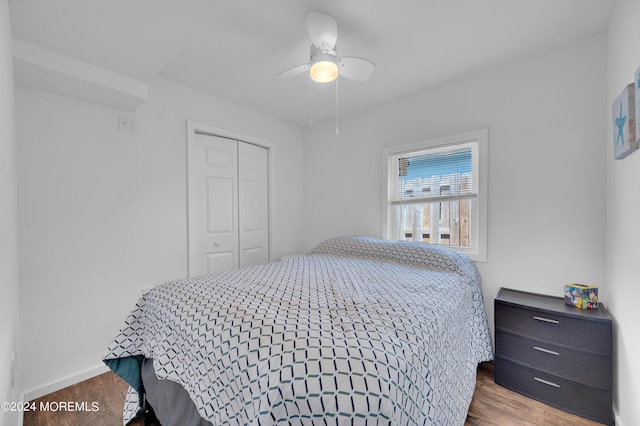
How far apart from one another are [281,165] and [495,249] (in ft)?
8.20

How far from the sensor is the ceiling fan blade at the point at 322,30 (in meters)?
1.61

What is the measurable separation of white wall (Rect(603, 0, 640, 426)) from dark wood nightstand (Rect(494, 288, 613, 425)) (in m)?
0.08

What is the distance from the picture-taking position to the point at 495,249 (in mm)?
2293

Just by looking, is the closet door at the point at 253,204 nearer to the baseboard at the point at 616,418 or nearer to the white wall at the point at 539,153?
the white wall at the point at 539,153

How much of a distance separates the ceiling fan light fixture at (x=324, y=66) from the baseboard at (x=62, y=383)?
275 cm

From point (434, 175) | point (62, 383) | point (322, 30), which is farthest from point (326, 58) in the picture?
point (62, 383)

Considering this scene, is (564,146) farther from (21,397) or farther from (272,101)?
(21,397)

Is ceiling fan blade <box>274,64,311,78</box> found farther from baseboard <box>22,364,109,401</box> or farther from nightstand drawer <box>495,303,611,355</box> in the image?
baseboard <box>22,364,109,401</box>

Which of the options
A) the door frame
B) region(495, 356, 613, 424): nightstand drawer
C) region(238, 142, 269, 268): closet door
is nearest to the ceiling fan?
the door frame

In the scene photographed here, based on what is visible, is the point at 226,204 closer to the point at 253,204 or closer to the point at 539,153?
the point at 253,204

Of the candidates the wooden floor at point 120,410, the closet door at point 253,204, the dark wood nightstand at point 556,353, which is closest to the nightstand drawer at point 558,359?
the dark wood nightstand at point 556,353

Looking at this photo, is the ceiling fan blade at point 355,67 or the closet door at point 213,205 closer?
the ceiling fan blade at point 355,67

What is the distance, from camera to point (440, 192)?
2.67 meters

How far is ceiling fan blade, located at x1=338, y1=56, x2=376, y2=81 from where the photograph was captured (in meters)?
1.81
